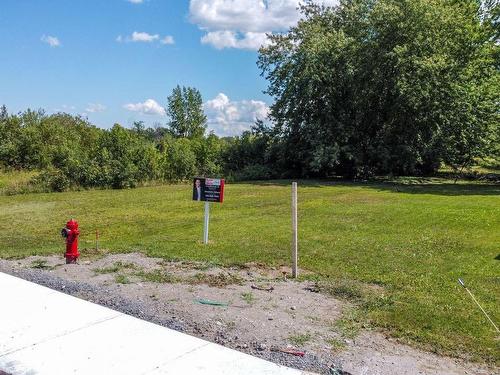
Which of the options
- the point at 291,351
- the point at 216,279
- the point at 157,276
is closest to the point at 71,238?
the point at 157,276

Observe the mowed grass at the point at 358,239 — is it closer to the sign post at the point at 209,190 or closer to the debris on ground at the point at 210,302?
the sign post at the point at 209,190

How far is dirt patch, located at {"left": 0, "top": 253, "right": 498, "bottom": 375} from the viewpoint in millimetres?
4586

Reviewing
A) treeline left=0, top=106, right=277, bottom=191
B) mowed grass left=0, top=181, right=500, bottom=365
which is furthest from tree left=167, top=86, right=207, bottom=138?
mowed grass left=0, top=181, right=500, bottom=365

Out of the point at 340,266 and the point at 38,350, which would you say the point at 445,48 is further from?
the point at 38,350

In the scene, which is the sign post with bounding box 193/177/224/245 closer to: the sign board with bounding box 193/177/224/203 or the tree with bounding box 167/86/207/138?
the sign board with bounding box 193/177/224/203

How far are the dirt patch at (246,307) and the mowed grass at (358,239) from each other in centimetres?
48

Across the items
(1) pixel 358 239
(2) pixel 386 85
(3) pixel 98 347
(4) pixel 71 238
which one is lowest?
(3) pixel 98 347

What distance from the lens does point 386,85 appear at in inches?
1076

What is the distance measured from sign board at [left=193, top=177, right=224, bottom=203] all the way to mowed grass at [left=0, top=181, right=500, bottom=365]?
95 cm

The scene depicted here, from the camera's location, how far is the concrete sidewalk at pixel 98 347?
4.28m

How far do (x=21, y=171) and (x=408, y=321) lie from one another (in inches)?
1102

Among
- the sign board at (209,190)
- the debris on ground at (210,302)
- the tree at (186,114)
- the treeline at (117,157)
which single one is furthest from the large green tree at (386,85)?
the tree at (186,114)

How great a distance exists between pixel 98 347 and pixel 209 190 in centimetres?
592

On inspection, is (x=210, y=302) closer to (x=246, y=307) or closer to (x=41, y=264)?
(x=246, y=307)
